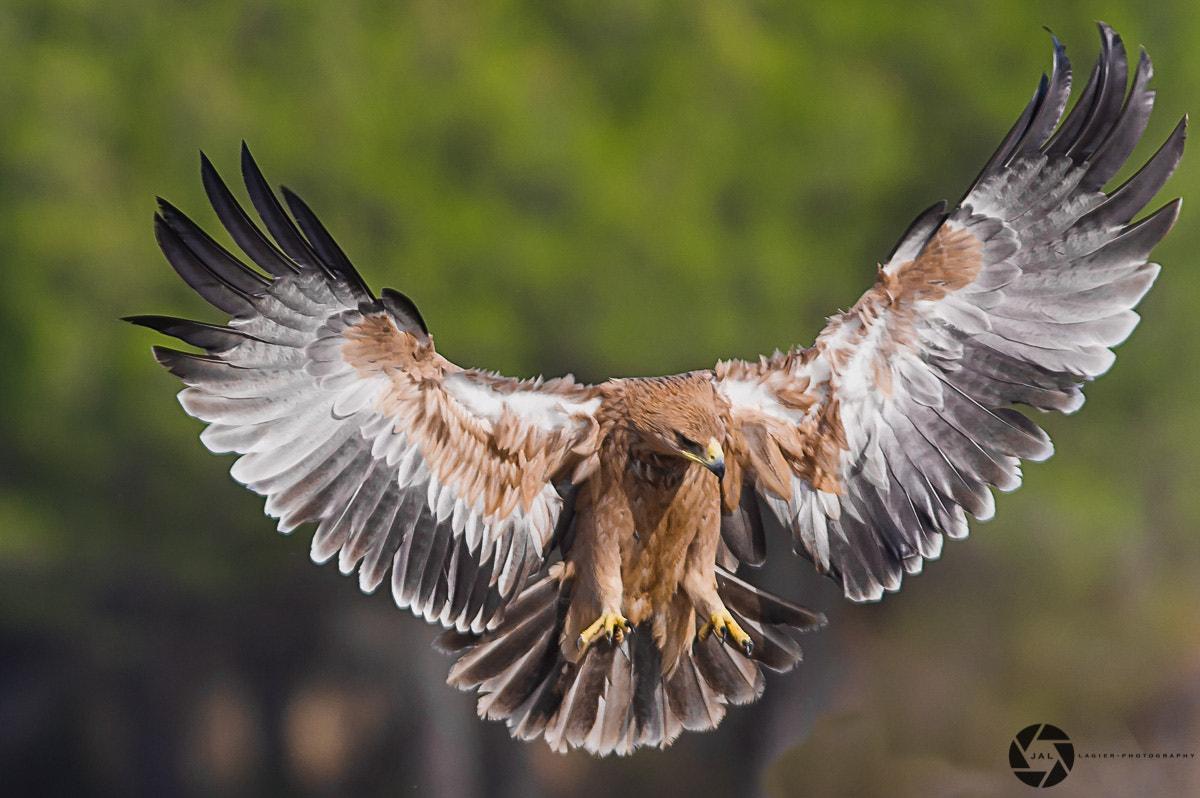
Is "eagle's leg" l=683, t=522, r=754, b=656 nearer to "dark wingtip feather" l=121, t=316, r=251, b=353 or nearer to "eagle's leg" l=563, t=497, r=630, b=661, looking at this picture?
"eagle's leg" l=563, t=497, r=630, b=661

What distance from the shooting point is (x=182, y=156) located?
139cm

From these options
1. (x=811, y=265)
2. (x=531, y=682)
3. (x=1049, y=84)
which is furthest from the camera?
(x=811, y=265)

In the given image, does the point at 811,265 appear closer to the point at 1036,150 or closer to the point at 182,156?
the point at 1036,150

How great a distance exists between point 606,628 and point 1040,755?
64cm

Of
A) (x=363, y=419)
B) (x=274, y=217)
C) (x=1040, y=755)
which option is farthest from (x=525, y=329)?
(x=1040, y=755)

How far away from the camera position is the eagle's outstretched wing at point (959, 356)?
126cm

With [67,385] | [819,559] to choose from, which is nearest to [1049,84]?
[819,559]

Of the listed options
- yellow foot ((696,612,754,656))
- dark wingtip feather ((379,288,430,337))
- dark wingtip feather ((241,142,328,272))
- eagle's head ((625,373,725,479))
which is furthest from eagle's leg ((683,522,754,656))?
dark wingtip feather ((241,142,328,272))

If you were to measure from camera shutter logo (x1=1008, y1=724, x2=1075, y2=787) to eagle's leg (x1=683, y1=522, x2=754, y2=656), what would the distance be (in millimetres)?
452

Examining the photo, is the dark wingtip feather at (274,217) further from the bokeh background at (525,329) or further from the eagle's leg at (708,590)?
the eagle's leg at (708,590)

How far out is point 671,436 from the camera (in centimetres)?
122

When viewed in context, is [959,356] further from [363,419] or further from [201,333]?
[201,333]

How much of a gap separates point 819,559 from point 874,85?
0.57 metres

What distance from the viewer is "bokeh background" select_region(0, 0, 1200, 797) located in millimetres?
1404
